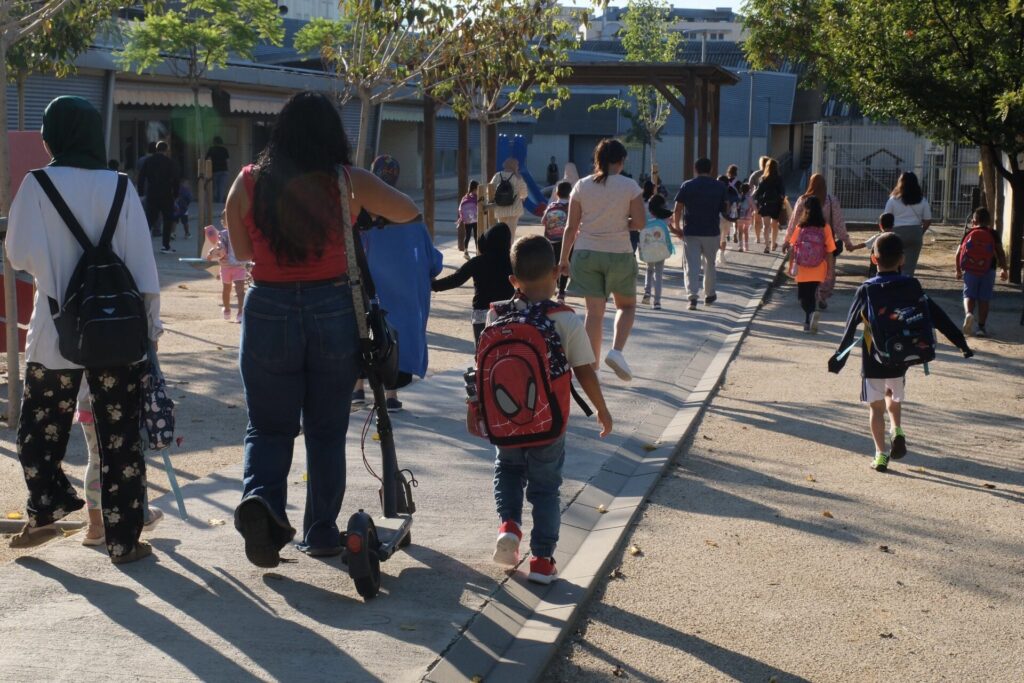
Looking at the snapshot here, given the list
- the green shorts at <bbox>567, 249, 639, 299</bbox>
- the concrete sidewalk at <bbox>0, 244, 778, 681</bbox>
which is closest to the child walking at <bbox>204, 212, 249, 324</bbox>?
the green shorts at <bbox>567, 249, 639, 299</bbox>

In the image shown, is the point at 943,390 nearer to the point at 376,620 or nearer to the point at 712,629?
the point at 712,629

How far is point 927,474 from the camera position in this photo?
729 cm

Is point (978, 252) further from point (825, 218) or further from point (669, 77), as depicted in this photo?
point (669, 77)

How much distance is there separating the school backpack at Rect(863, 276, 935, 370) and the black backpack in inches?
165

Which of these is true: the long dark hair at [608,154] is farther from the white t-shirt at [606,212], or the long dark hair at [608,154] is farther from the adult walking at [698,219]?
the adult walking at [698,219]

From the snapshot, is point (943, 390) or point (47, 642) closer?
point (47, 642)

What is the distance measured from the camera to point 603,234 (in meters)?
9.24

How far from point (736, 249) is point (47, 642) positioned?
20.6m

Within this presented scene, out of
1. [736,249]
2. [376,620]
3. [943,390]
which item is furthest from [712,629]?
[736,249]

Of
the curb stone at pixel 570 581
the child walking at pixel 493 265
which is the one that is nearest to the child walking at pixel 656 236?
the curb stone at pixel 570 581

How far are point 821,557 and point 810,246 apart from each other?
758 centimetres

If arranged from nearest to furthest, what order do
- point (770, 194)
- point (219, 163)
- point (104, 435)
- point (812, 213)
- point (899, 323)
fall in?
1. point (104, 435)
2. point (899, 323)
3. point (812, 213)
4. point (770, 194)
5. point (219, 163)

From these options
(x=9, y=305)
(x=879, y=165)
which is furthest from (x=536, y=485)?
(x=879, y=165)

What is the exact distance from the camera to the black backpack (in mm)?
4605
